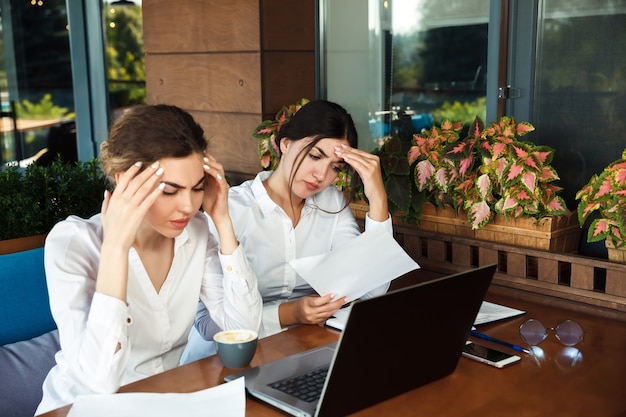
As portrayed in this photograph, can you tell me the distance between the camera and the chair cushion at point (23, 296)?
6.61 feet

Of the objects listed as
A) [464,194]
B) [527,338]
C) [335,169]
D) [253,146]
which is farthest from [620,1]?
[253,146]

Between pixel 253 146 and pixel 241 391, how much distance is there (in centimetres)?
245

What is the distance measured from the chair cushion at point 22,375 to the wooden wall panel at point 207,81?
75.5 inches

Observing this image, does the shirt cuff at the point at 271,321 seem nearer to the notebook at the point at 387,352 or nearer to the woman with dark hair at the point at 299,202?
the woman with dark hair at the point at 299,202

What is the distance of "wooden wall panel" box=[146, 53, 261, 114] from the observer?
12.1ft

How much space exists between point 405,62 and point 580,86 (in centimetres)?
94

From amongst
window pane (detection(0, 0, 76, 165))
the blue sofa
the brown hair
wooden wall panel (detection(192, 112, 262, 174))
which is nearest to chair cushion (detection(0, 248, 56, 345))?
the blue sofa

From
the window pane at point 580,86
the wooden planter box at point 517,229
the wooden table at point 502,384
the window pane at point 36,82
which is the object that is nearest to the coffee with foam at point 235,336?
the wooden table at point 502,384

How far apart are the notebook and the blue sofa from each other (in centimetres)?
82

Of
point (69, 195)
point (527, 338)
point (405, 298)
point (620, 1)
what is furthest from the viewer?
point (620, 1)

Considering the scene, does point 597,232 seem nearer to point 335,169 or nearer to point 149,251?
point 335,169

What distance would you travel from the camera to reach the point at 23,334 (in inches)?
81.9

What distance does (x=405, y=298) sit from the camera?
1.28 m

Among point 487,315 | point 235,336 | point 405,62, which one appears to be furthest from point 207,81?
point 235,336
